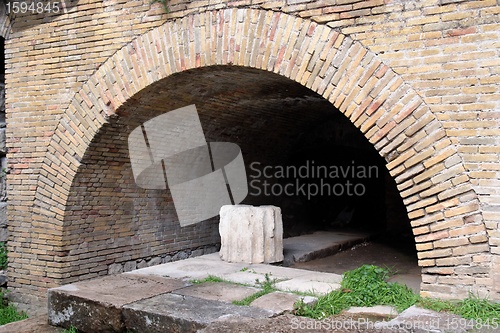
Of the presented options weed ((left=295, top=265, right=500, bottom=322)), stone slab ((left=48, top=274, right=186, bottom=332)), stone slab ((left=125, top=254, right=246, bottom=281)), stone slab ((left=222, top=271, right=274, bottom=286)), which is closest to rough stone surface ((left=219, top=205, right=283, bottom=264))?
stone slab ((left=125, top=254, right=246, bottom=281))

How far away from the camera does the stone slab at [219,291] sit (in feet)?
14.7

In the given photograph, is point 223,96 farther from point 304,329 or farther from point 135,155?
point 304,329

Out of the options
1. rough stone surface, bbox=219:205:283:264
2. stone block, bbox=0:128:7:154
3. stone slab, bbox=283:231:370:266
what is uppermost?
stone block, bbox=0:128:7:154

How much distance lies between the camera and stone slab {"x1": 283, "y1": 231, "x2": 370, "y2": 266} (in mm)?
7007

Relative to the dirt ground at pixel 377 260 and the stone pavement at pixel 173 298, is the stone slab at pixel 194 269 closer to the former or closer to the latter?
the stone pavement at pixel 173 298

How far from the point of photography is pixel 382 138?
4.43 m

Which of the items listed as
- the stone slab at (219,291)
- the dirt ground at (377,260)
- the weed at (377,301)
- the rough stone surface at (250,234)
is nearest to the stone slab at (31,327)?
the stone slab at (219,291)

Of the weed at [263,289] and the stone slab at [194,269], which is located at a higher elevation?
the stone slab at [194,269]

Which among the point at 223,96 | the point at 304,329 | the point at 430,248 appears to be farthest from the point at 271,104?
the point at 304,329

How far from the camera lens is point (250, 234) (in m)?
5.96

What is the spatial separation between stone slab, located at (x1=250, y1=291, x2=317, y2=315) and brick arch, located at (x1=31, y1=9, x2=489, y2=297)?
105 centimetres

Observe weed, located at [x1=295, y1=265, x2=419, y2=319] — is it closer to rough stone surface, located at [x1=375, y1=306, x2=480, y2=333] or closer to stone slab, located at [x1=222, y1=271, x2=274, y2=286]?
rough stone surface, located at [x1=375, y1=306, x2=480, y2=333]

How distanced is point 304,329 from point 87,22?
4.43 m

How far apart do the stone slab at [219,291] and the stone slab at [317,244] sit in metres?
1.91
